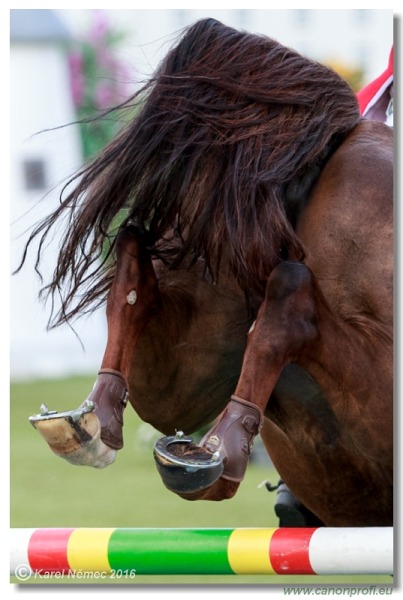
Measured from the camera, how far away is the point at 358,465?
2.27 metres

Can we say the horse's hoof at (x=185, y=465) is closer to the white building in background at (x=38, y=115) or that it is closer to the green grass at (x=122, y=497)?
the green grass at (x=122, y=497)

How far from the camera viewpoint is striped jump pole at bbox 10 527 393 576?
70.9 inches

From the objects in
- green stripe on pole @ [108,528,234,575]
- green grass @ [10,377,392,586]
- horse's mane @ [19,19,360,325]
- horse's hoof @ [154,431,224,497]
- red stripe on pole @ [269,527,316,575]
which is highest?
horse's mane @ [19,19,360,325]

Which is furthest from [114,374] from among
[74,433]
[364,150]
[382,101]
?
[382,101]

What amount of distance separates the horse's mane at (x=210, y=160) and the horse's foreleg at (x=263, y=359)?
0.22 feet

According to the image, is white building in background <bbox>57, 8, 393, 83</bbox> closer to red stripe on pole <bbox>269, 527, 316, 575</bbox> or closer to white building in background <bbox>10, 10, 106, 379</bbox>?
red stripe on pole <bbox>269, 527, 316, 575</bbox>

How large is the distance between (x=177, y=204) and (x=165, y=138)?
137 mm

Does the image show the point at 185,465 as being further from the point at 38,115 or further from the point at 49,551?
the point at 38,115

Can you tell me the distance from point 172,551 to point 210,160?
76 centimetres

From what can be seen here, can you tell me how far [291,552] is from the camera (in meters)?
1.85

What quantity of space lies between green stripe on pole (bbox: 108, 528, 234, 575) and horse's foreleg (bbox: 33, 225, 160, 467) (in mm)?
153

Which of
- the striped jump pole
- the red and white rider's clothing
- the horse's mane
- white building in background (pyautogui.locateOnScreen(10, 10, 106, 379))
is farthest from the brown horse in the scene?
white building in background (pyautogui.locateOnScreen(10, 10, 106, 379))

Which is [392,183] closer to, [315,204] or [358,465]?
[315,204]

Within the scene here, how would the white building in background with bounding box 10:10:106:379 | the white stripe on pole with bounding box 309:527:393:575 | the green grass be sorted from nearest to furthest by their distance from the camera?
1. the white stripe on pole with bounding box 309:527:393:575
2. the green grass
3. the white building in background with bounding box 10:10:106:379
